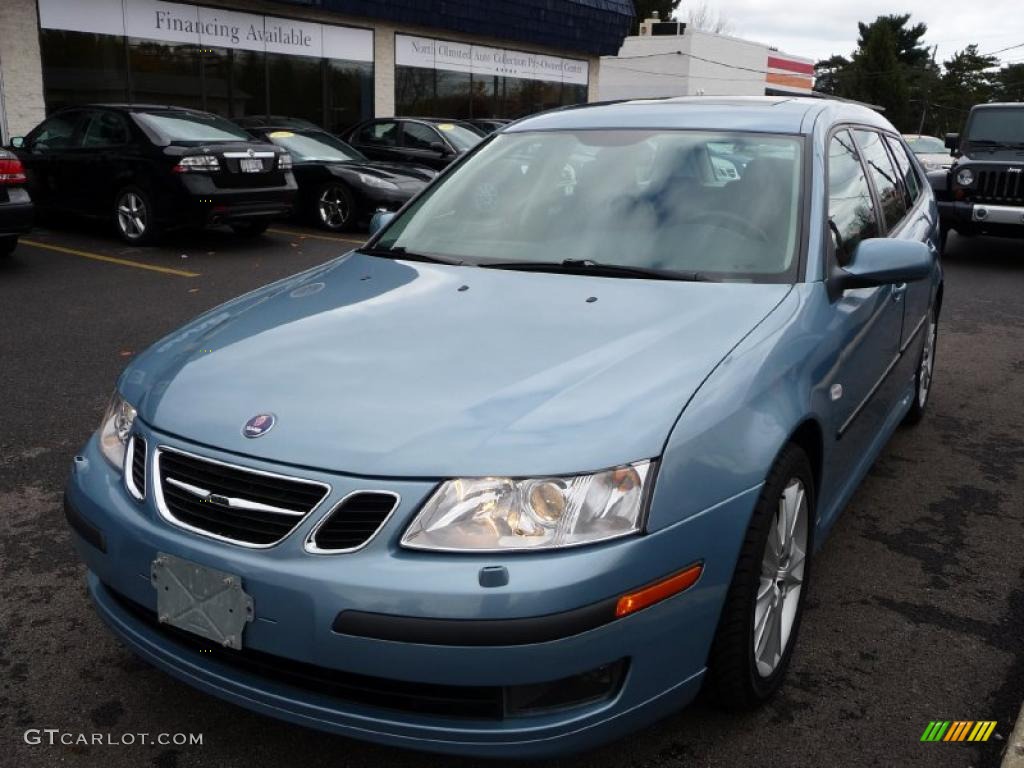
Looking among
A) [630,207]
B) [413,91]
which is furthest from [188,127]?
[413,91]

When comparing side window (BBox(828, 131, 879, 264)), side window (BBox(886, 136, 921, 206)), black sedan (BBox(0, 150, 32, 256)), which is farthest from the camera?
black sedan (BBox(0, 150, 32, 256))

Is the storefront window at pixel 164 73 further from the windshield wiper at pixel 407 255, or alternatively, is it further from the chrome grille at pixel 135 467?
the chrome grille at pixel 135 467

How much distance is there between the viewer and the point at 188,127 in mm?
10820

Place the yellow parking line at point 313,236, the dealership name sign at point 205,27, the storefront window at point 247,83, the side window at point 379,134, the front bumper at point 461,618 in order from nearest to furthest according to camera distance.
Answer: the front bumper at point 461,618 → the yellow parking line at point 313,236 → the dealership name sign at point 205,27 → the side window at point 379,134 → the storefront window at point 247,83

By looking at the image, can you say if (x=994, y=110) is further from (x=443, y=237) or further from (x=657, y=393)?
(x=657, y=393)

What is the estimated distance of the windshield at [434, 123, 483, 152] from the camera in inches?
557

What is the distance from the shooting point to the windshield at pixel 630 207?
3195 millimetres

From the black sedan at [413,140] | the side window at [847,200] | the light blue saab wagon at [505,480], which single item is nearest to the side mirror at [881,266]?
the light blue saab wagon at [505,480]

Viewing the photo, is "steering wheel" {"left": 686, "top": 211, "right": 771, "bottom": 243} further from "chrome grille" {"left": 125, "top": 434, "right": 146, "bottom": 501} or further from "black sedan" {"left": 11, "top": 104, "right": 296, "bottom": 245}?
"black sedan" {"left": 11, "top": 104, "right": 296, "bottom": 245}

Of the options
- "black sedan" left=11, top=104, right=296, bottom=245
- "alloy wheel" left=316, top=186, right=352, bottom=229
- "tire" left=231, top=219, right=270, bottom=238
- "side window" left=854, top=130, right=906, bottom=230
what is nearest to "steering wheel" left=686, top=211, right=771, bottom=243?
"side window" left=854, top=130, right=906, bottom=230

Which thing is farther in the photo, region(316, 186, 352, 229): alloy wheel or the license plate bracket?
region(316, 186, 352, 229): alloy wheel

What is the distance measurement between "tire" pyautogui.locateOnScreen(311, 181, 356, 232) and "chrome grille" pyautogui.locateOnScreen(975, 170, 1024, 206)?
7.62 metres

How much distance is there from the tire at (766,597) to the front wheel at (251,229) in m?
10.00

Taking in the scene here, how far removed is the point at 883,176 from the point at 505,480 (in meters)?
2.98
